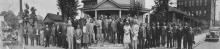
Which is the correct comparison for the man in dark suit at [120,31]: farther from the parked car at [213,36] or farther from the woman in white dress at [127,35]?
the parked car at [213,36]

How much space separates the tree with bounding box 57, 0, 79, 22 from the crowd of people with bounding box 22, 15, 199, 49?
52.4ft

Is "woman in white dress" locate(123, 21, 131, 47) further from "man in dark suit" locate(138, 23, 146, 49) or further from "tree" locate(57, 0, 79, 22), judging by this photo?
"tree" locate(57, 0, 79, 22)

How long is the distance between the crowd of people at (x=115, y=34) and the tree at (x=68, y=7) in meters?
16.0

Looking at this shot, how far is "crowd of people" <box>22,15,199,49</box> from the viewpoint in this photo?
1270 cm

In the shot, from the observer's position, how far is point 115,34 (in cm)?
1424

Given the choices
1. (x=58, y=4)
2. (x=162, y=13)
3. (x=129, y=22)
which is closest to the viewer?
(x=129, y=22)

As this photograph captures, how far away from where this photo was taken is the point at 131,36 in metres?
12.4

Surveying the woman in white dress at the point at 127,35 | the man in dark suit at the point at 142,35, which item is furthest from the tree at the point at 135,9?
the woman in white dress at the point at 127,35

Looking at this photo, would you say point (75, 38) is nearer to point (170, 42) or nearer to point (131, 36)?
point (131, 36)

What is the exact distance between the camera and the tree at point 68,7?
30733 mm

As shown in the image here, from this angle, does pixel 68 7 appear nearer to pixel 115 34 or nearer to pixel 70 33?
pixel 115 34

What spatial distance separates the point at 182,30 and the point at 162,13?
10207 millimetres

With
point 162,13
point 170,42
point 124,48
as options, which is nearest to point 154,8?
point 162,13

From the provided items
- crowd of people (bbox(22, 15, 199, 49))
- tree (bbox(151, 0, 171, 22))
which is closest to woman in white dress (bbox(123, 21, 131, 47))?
crowd of people (bbox(22, 15, 199, 49))
